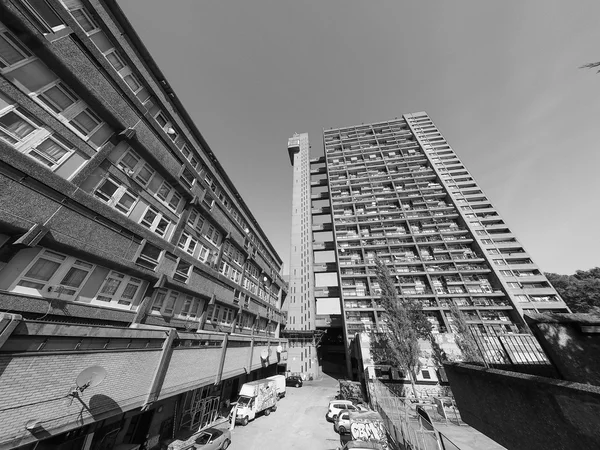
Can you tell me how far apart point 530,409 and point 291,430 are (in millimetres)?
18910

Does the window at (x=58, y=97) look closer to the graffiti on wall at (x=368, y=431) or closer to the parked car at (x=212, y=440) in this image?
the parked car at (x=212, y=440)

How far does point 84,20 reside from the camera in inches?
448

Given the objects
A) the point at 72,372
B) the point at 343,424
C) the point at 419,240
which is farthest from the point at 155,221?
the point at 419,240

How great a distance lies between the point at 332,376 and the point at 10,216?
1950 inches

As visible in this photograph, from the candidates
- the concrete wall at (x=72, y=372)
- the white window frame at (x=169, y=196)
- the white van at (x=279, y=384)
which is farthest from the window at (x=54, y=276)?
the white van at (x=279, y=384)

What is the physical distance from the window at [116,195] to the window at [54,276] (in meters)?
3.36

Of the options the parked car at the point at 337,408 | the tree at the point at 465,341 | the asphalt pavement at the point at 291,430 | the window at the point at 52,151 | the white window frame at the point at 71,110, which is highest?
the white window frame at the point at 71,110

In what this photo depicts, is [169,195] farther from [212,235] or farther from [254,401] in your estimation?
[254,401]

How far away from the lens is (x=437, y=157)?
205 feet

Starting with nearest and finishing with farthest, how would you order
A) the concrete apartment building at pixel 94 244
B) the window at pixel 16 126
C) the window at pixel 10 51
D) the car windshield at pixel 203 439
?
the concrete apartment building at pixel 94 244 < the window at pixel 16 126 < the window at pixel 10 51 < the car windshield at pixel 203 439

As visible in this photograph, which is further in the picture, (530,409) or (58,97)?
(58,97)

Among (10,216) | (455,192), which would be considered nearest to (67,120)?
(10,216)

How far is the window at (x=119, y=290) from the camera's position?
1022 cm

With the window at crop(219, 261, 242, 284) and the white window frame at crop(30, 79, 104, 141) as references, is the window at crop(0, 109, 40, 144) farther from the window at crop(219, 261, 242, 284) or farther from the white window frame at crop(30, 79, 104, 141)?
the window at crop(219, 261, 242, 284)
